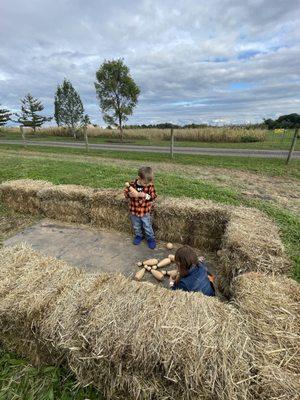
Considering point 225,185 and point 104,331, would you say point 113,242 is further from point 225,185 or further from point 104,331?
point 225,185

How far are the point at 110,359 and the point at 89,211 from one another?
4.14m

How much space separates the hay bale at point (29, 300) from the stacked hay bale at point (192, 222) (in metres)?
2.49

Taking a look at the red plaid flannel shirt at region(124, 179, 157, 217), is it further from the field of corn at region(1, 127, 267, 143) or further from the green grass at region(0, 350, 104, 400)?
the field of corn at region(1, 127, 267, 143)

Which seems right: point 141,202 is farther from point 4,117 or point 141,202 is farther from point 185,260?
point 4,117

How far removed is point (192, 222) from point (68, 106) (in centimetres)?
3176

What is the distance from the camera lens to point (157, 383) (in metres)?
2.10

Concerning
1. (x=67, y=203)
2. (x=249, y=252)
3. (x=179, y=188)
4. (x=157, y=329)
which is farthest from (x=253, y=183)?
(x=157, y=329)

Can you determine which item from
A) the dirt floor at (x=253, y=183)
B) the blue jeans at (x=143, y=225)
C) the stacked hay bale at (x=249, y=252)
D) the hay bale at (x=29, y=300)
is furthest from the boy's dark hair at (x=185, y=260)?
the dirt floor at (x=253, y=183)

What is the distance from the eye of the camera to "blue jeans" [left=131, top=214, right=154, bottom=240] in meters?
5.19

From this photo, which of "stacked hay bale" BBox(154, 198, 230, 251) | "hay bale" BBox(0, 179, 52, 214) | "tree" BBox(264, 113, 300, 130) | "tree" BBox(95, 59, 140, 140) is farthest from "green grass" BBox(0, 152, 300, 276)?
"tree" BBox(264, 113, 300, 130)

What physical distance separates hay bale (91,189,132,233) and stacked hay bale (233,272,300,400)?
3.14 meters

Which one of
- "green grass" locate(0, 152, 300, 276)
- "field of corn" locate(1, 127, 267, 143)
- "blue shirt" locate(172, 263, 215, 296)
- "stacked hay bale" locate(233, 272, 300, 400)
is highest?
"stacked hay bale" locate(233, 272, 300, 400)

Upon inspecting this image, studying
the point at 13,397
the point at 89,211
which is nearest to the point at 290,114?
the point at 89,211

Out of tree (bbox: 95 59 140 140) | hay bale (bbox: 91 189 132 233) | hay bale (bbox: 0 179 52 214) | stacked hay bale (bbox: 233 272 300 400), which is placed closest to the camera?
stacked hay bale (bbox: 233 272 300 400)
